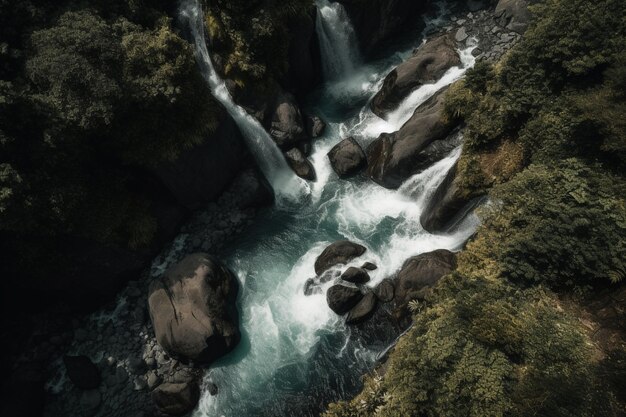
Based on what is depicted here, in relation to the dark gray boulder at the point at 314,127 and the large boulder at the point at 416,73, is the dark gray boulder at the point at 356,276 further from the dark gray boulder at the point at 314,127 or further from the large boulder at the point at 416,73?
the large boulder at the point at 416,73

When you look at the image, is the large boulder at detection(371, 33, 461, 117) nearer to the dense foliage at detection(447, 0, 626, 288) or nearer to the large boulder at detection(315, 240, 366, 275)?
the dense foliage at detection(447, 0, 626, 288)

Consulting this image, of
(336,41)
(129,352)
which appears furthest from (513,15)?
(129,352)

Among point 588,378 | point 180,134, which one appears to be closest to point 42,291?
point 180,134

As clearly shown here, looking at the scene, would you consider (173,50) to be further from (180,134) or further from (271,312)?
(271,312)

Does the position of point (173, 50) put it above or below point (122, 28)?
below

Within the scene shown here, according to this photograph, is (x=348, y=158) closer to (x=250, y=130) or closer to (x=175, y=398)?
(x=250, y=130)

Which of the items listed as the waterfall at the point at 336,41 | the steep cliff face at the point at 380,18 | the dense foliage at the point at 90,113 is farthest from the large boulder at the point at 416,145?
the dense foliage at the point at 90,113

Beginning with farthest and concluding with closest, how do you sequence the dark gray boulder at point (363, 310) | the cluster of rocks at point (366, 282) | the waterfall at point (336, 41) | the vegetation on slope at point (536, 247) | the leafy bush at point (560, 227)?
the waterfall at point (336, 41)
the dark gray boulder at point (363, 310)
the cluster of rocks at point (366, 282)
the leafy bush at point (560, 227)
the vegetation on slope at point (536, 247)

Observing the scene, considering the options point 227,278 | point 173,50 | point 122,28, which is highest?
point 122,28
